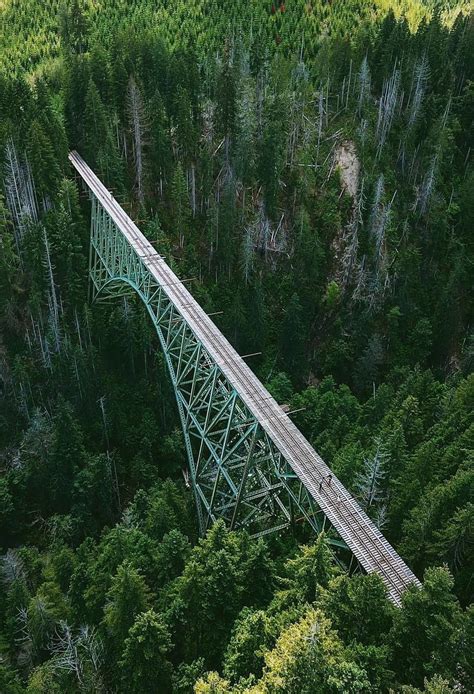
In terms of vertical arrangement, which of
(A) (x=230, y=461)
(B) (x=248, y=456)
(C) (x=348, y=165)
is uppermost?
(C) (x=348, y=165)

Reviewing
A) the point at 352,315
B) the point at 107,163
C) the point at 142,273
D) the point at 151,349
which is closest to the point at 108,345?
the point at 151,349

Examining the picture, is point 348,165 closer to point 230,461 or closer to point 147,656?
point 230,461

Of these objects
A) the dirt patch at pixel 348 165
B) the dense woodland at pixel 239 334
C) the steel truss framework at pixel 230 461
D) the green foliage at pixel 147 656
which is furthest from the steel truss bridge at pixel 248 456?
the dirt patch at pixel 348 165

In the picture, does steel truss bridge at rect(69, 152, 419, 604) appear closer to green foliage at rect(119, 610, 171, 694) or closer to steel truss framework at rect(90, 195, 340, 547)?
steel truss framework at rect(90, 195, 340, 547)

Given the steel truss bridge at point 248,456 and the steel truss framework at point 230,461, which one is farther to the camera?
the steel truss framework at point 230,461

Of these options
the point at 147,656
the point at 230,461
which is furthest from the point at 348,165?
the point at 147,656

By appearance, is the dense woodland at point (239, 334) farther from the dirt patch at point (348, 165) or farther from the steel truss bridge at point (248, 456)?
the steel truss bridge at point (248, 456)
